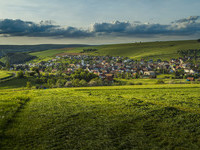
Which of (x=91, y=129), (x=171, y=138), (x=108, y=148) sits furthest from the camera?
(x=91, y=129)

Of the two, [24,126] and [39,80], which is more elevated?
[24,126]

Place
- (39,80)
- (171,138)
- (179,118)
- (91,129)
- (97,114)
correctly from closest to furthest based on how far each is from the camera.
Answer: (171,138) < (91,129) < (179,118) < (97,114) < (39,80)

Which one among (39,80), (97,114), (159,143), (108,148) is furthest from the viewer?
(39,80)

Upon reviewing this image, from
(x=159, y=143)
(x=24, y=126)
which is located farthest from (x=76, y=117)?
(x=159, y=143)

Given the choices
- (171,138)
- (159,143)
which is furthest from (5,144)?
(171,138)

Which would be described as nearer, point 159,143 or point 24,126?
point 159,143

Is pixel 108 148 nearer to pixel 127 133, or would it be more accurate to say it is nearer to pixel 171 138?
pixel 127 133

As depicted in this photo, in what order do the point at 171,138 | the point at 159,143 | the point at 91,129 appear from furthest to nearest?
the point at 91,129, the point at 171,138, the point at 159,143

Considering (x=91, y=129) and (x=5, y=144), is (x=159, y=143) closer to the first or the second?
(x=91, y=129)

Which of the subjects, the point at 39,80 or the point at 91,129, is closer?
the point at 91,129
